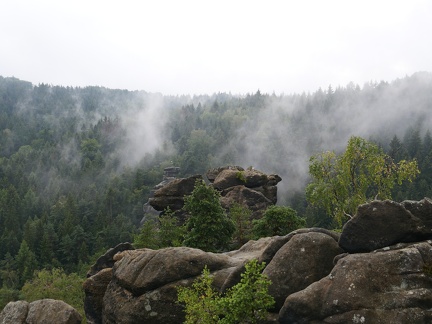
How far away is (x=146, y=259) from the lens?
3041 cm

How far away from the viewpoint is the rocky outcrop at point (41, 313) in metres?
34.5

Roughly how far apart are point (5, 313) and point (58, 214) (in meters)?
156

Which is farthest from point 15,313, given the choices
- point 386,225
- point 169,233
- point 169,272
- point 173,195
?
point 173,195

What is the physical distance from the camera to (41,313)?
35.4 meters

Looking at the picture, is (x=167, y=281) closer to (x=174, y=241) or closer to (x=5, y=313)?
(x=5, y=313)

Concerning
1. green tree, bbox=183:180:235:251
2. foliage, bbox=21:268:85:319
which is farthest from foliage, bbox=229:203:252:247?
foliage, bbox=21:268:85:319

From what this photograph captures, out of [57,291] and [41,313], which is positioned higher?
[41,313]

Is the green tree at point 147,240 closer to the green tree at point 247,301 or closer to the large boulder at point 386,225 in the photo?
→ the green tree at point 247,301

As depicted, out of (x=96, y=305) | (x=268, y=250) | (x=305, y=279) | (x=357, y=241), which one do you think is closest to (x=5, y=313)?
(x=96, y=305)

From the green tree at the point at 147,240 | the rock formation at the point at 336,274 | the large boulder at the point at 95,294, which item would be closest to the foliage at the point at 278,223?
the green tree at the point at 147,240

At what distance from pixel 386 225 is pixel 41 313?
99.7 feet

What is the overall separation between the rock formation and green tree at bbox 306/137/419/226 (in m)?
15.8

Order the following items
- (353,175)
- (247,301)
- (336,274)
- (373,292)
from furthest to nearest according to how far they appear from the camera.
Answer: (353,175) < (336,274) < (247,301) < (373,292)

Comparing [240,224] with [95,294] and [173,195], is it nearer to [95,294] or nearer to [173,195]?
[173,195]
